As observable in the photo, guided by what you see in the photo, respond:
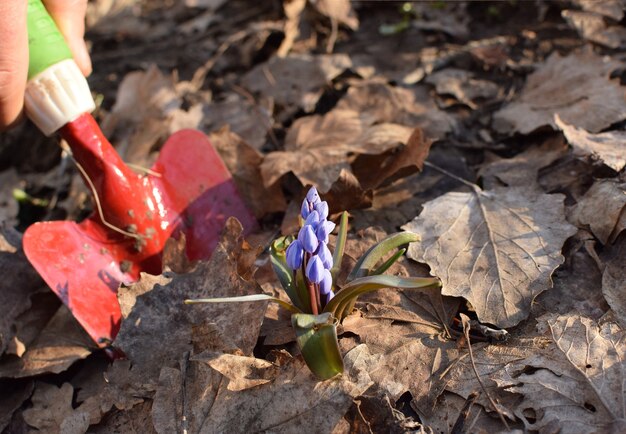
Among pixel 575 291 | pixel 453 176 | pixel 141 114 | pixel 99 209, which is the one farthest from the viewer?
pixel 141 114

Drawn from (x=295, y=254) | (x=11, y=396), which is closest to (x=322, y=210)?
(x=295, y=254)

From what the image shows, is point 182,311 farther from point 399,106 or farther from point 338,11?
point 338,11

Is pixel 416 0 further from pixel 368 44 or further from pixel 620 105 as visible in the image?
pixel 620 105

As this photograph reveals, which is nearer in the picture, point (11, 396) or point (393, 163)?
point (11, 396)

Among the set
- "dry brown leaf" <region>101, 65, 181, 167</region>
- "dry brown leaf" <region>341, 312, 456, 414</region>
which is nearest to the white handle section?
"dry brown leaf" <region>101, 65, 181, 167</region>

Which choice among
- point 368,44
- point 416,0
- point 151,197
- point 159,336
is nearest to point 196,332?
point 159,336

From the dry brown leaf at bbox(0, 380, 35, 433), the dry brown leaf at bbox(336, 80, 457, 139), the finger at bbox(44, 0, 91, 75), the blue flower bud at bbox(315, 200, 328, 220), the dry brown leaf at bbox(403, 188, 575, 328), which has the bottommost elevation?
the dry brown leaf at bbox(0, 380, 35, 433)

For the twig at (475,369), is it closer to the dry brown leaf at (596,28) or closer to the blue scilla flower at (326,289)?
the blue scilla flower at (326,289)

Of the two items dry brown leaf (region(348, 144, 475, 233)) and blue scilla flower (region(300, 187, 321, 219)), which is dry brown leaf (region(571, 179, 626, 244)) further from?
blue scilla flower (region(300, 187, 321, 219))
